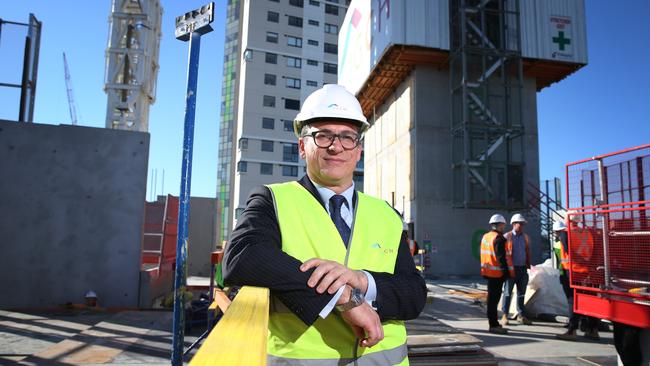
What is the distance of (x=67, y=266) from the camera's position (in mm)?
8484

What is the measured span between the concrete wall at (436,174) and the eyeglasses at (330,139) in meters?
19.5

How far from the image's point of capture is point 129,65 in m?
25.2

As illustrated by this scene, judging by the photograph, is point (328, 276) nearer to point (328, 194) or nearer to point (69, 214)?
point (328, 194)

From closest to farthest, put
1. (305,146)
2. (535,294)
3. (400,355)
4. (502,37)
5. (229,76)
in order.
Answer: (400,355) → (305,146) → (535,294) → (502,37) → (229,76)

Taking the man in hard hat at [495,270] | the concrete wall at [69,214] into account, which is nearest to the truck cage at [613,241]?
the man in hard hat at [495,270]

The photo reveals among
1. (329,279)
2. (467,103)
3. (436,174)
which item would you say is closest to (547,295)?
(329,279)

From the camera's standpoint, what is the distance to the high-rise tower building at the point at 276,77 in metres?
46.9

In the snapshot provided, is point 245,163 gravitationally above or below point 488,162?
above

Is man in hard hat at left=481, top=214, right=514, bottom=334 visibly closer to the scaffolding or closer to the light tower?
the scaffolding

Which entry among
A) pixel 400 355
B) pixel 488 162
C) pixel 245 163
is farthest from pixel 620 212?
pixel 245 163

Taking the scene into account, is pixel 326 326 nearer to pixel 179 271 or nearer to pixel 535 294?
pixel 179 271

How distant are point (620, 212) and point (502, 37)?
63.3ft

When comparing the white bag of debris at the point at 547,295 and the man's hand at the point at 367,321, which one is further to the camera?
the white bag of debris at the point at 547,295

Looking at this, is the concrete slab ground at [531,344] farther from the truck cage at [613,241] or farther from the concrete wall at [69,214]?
the concrete wall at [69,214]
